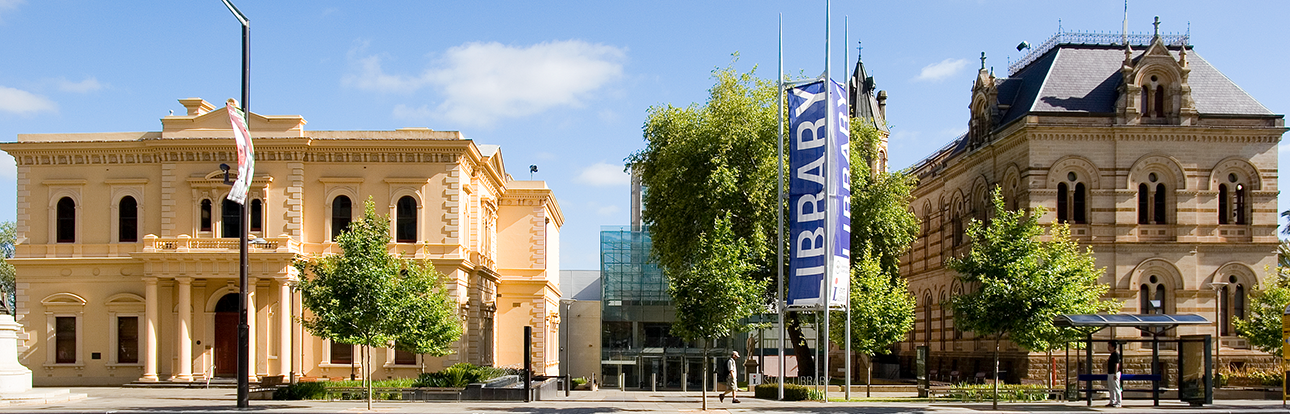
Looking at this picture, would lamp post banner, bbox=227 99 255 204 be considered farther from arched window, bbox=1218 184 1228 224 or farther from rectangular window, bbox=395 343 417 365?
arched window, bbox=1218 184 1228 224

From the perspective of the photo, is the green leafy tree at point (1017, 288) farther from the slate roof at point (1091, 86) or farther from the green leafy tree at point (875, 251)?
the slate roof at point (1091, 86)

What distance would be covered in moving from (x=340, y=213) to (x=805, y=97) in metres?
21.5

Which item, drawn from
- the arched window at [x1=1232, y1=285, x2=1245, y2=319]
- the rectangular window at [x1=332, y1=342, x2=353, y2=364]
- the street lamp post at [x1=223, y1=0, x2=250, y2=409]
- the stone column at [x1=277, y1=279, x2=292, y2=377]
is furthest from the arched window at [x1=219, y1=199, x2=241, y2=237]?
the arched window at [x1=1232, y1=285, x2=1245, y2=319]

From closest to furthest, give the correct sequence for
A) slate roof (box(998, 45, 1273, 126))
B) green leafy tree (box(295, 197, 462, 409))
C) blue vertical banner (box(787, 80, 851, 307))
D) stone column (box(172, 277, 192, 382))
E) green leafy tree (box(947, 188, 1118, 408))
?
1. blue vertical banner (box(787, 80, 851, 307))
2. green leafy tree (box(947, 188, 1118, 408))
3. green leafy tree (box(295, 197, 462, 409))
4. stone column (box(172, 277, 192, 382))
5. slate roof (box(998, 45, 1273, 126))

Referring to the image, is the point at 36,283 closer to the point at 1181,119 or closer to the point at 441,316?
the point at 441,316

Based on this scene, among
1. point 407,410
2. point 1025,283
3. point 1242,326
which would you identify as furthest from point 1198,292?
point 407,410

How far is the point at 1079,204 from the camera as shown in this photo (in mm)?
43719

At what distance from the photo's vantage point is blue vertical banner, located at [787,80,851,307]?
26516 mm

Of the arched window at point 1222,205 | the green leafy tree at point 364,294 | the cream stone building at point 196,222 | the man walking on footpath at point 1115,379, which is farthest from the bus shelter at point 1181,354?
the cream stone building at point 196,222

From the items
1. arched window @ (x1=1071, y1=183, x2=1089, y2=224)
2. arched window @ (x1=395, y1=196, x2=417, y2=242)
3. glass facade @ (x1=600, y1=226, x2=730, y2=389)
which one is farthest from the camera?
glass facade @ (x1=600, y1=226, x2=730, y2=389)

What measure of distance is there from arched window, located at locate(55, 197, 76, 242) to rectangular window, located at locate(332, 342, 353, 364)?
10660 millimetres

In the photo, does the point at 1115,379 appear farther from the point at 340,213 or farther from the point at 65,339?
the point at 65,339

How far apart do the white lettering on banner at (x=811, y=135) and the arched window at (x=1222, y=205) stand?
2455 centimetres

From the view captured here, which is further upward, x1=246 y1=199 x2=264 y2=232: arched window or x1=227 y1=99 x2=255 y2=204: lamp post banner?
x1=227 y1=99 x2=255 y2=204: lamp post banner
